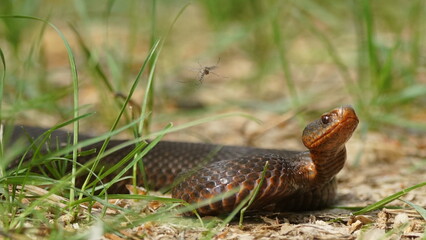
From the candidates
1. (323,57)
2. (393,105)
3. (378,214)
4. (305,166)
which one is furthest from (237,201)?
(323,57)

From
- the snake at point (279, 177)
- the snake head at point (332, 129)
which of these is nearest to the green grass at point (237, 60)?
the snake at point (279, 177)

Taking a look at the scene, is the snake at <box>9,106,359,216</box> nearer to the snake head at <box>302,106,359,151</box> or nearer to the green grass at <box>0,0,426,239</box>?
the snake head at <box>302,106,359,151</box>

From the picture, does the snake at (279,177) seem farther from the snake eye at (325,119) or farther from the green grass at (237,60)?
the green grass at (237,60)

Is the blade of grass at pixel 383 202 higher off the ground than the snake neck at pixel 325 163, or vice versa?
the snake neck at pixel 325 163

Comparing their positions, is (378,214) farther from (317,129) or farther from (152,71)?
(152,71)

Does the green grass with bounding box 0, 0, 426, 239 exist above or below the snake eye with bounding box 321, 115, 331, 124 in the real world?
above

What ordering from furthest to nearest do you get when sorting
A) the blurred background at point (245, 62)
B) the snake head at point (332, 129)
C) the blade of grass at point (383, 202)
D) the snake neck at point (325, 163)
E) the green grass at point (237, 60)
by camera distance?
the blurred background at point (245, 62), the green grass at point (237, 60), the snake neck at point (325, 163), the snake head at point (332, 129), the blade of grass at point (383, 202)

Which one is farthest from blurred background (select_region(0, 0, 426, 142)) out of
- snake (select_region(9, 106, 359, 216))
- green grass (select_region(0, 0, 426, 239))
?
snake (select_region(9, 106, 359, 216))
